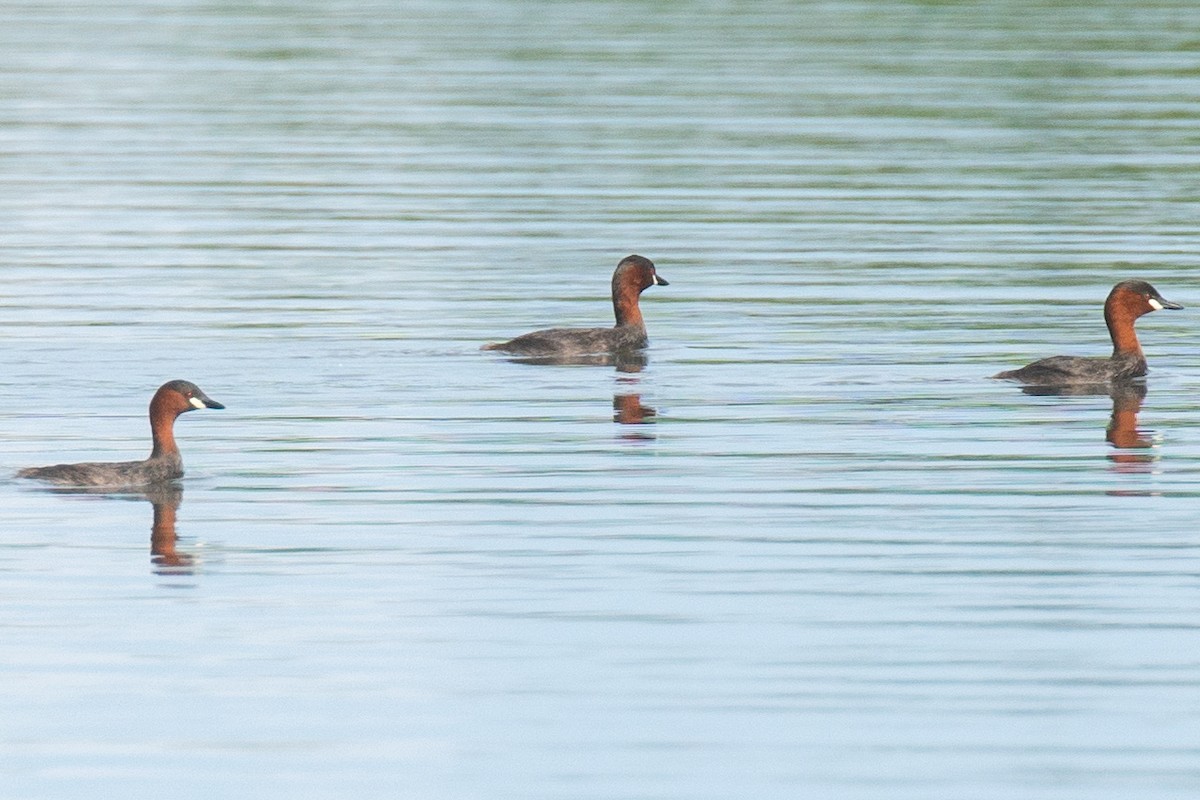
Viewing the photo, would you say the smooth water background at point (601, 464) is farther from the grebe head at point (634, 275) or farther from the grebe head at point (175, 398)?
the grebe head at point (634, 275)

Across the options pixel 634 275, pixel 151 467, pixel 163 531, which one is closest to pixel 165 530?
pixel 163 531

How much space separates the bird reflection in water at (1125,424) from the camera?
17.6 meters

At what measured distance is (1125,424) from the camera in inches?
764

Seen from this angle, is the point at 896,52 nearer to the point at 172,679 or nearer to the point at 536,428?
the point at 536,428

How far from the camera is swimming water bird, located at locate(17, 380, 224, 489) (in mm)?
16422

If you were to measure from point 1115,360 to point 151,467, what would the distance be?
26.4 ft

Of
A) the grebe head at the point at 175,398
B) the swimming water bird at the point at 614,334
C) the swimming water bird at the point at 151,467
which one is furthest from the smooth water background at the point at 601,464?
the grebe head at the point at 175,398

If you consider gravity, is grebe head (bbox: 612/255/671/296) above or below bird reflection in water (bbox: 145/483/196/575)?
above

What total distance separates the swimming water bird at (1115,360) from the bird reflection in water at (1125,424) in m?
0.06

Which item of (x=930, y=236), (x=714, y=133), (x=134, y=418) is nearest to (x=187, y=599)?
(x=134, y=418)

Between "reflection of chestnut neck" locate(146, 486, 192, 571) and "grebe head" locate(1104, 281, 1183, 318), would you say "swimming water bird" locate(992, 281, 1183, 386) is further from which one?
"reflection of chestnut neck" locate(146, 486, 192, 571)

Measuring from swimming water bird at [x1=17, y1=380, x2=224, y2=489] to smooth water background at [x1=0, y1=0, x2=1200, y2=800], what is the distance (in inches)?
6.6

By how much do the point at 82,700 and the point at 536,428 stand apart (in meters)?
7.27

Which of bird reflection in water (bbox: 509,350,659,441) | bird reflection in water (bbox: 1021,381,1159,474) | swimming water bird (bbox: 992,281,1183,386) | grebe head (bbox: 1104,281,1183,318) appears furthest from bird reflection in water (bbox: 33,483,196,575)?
grebe head (bbox: 1104,281,1183,318)
